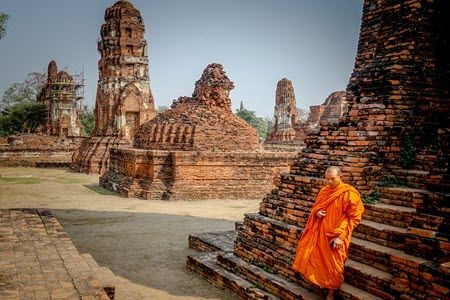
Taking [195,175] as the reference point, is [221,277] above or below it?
below

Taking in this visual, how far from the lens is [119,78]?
20.2 metres

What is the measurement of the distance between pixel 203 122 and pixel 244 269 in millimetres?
8737

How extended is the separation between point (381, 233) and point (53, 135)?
32.8 meters

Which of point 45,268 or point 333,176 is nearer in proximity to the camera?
point 333,176

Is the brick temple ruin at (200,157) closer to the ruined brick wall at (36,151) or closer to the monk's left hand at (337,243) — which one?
the monk's left hand at (337,243)

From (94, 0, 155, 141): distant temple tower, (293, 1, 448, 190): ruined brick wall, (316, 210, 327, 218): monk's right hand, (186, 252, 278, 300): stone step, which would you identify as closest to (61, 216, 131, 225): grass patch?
(186, 252, 278, 300): stone step

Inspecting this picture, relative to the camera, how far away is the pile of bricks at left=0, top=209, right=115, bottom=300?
377cm

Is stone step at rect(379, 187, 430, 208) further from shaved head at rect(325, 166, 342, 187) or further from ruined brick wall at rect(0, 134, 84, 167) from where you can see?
ruined brick wall at rect(0, 134, 84, 167)

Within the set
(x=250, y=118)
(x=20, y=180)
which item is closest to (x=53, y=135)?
(x=20, y=180)

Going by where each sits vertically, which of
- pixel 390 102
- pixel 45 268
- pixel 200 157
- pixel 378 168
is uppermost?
pixel 390 102

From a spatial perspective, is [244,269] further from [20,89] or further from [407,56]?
[20,89]

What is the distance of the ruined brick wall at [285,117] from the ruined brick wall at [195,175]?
20195 mm

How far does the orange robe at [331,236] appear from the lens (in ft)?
12.4

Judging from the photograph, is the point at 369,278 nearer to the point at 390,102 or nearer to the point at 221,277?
the point at 221,277
